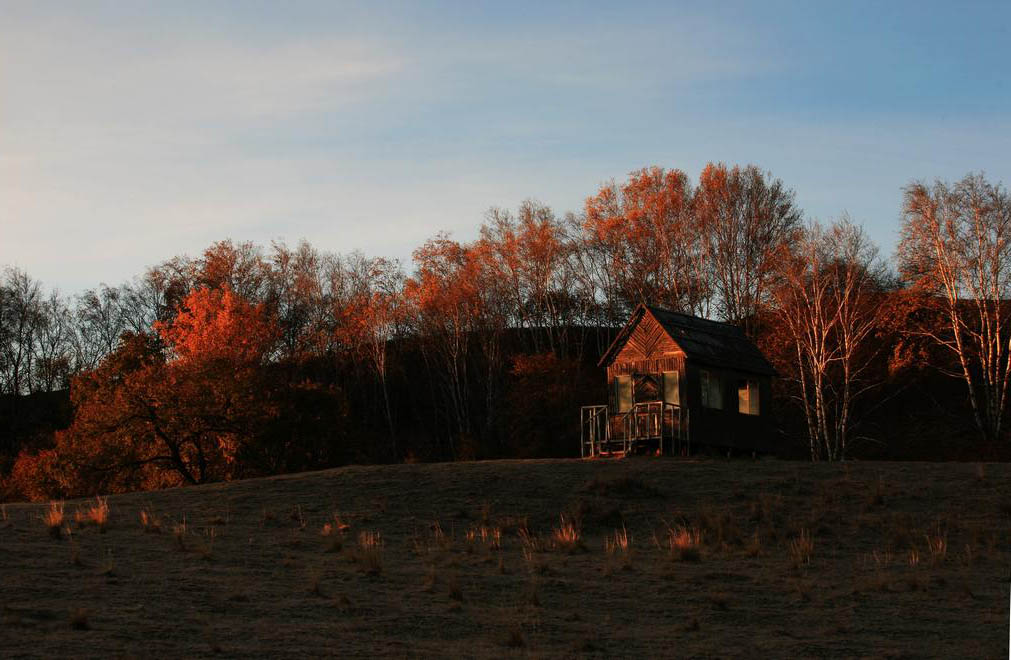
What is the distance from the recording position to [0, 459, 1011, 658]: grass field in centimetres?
1612

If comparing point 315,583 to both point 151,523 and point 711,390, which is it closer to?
point 151,523

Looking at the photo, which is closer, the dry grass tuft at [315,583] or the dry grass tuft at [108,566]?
the dry grass tuft at [315,583]

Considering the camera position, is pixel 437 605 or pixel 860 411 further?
pixel 860 411

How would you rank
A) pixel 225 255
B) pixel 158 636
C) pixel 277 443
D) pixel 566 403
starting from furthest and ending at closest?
1. pixel 225 255
2. pixel 566 403
3. pixel 277 443
4. pixel 158 636

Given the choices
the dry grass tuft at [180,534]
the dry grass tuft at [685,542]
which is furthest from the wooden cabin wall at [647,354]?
the dry grass tuft at [180,534]

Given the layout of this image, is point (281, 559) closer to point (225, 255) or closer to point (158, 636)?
point (158, 636)

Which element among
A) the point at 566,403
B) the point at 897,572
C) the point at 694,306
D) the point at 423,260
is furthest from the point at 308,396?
the point at 897,572

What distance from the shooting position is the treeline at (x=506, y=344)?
46.3 m

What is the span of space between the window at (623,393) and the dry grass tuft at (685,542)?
15.8m

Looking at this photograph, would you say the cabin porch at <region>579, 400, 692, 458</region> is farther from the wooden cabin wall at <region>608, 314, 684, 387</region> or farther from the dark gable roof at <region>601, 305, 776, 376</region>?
the dark gable roof at <region>601, 305, 776, 376</region>

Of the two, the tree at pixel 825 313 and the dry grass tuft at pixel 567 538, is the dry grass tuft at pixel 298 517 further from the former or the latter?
the tree at pixel 825 313

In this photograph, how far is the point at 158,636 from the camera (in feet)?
50.4

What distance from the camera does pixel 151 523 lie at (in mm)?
26297

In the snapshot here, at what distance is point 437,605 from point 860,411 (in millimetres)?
50479
